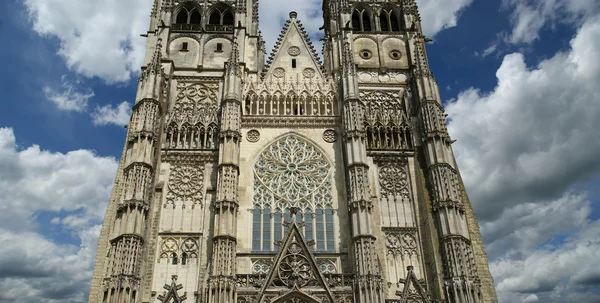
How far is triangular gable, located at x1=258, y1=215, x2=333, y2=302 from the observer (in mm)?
20578

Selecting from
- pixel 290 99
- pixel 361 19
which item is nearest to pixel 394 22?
pixel 361 19

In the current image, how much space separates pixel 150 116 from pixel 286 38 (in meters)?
9.97

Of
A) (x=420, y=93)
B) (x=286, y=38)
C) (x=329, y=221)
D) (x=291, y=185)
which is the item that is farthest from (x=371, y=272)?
(x=286, y=38)

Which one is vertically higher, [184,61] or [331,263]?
[184,61]

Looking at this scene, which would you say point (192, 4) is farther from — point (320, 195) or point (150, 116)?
point (320, 195)

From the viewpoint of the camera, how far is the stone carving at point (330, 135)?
2566cm

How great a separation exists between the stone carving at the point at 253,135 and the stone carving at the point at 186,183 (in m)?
2.97

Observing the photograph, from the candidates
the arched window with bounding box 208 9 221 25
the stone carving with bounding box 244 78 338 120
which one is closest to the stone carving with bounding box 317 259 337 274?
the stone carving with bounding box 244 78 338 120

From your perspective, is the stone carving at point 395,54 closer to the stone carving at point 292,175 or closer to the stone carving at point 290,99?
the stone carving at point 290,99

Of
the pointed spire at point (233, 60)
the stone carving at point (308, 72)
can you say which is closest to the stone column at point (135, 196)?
the pointed spire at point (233, 60)

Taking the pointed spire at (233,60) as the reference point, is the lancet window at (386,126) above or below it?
below

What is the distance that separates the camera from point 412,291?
21141 mm

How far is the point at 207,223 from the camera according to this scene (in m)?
22.6

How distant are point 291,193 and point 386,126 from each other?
247 inches
